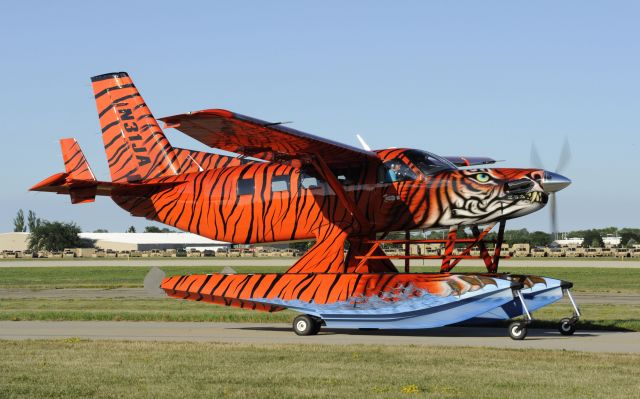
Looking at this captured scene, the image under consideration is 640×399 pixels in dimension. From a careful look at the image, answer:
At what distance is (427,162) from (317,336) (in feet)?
14.9

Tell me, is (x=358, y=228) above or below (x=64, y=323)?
above

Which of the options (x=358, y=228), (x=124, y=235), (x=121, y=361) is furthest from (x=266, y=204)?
(x=124, y=235)

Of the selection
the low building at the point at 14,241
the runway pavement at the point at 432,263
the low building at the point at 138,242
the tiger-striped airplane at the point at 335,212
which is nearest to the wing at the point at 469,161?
the tiger-striped airplane at the point at 335,212

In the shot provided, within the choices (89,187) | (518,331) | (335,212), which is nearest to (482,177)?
(518,331)

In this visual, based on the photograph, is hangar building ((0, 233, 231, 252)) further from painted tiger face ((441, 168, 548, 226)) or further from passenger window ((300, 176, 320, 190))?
painted tiger face ((441, 168, 548, 226))

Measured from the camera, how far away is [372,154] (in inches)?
831

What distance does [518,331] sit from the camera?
19172 mm

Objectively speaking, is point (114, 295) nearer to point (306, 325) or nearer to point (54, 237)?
point (306, 325)

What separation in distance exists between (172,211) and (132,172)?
6.61 feet

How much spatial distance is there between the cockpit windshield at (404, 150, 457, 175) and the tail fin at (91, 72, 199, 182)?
667cm

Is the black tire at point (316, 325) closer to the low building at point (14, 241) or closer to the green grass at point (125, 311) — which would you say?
the green grass at point (125, 311)

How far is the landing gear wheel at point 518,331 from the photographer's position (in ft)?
62.5

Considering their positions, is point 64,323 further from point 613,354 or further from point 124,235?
point 124,235

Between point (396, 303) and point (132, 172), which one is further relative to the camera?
point (132, 172)
